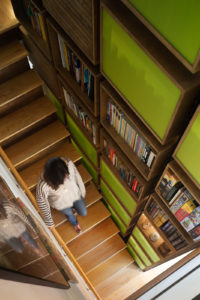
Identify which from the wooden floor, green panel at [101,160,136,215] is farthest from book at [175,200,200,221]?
the wooden floor

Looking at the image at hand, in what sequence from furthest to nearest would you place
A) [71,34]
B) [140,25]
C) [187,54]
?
[71,34]
[140,25]
[187,54]

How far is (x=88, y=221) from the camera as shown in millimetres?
3316

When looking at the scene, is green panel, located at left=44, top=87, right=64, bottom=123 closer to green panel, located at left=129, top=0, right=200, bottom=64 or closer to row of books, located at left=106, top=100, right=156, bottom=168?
row of books, located at left=106, top=100, right=156, bottom=168

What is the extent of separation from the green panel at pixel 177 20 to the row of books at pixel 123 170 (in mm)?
1240

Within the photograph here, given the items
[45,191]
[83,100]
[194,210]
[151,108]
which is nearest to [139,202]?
[194,210]

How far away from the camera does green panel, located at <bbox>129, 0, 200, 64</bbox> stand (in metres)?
0.90

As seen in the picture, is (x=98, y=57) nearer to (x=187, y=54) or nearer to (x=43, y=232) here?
(x=187, y=54)

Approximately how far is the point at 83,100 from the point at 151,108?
2.60 feet

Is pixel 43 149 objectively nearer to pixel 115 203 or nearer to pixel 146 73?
pixel 115 203

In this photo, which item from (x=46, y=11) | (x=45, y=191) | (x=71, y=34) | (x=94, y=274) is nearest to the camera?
(x=71, y=34)

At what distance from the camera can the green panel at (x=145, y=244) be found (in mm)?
2940

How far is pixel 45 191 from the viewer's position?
2.21 meters

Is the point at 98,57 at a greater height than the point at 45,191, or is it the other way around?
the point at 98,57

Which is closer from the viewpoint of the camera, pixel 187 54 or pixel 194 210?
pixel 187 54
